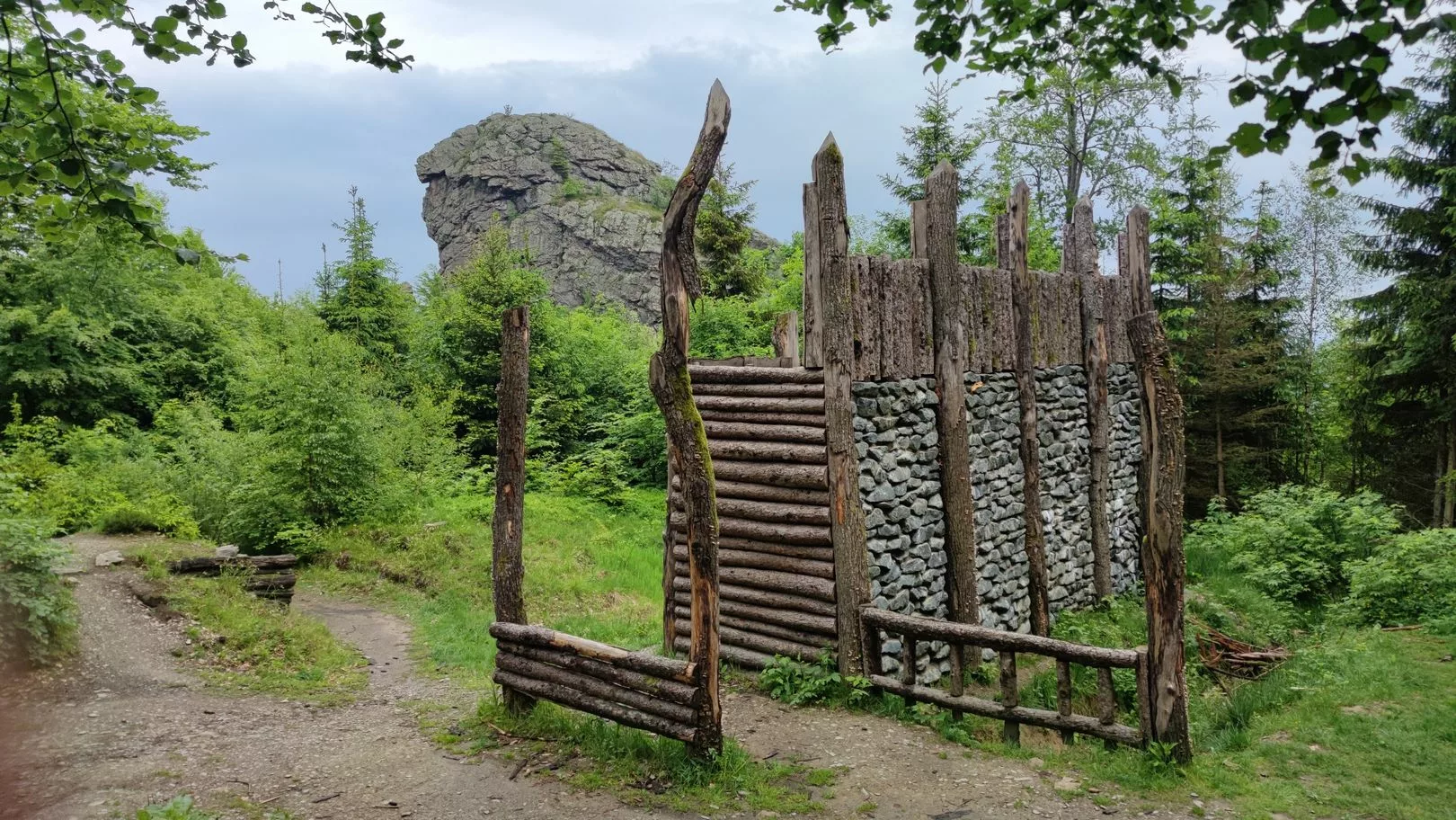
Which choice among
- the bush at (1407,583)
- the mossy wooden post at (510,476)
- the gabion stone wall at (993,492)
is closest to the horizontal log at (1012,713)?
the gabion stone wall at (993,492)

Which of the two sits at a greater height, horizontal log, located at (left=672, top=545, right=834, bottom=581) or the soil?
horizontal log, located at (left=672, top=545, right=834, bottom=581)

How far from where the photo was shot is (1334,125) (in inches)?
144

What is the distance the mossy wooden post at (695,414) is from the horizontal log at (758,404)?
191 cm

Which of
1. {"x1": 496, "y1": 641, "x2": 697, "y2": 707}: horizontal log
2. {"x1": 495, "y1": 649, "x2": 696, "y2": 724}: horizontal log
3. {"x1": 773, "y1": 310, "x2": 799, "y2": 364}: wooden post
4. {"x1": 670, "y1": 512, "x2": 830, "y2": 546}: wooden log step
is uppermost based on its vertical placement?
{"x1": 773, "y1": 310, "x2": 799, "y2": 364}: wooden post

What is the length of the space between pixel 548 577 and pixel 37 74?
35.0 ft

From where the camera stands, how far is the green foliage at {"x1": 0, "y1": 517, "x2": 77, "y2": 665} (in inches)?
322

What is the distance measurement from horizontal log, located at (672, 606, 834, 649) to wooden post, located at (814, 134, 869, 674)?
260 mm

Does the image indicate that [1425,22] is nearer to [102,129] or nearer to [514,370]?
[514,370]

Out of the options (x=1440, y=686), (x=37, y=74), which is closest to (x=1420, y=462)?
(x=1440, y=686)

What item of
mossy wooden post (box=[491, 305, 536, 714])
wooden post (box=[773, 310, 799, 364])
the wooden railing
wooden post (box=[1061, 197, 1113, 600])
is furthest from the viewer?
wooden post (box=[1061, 197, 1113, 600])

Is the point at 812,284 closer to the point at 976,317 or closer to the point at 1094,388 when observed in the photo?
the point at 976,317

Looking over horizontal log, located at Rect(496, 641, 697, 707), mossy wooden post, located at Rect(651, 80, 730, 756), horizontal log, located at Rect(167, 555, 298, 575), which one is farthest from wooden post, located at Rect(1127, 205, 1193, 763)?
horizontal log, located at Rect(167, 555, 298, 575)

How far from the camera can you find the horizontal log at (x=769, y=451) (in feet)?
29.0

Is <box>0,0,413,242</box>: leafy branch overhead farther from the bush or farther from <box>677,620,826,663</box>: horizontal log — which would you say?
the bush
